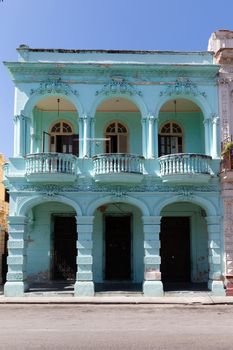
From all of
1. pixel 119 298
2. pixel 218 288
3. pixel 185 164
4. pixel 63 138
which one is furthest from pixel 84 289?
pixel 63 138

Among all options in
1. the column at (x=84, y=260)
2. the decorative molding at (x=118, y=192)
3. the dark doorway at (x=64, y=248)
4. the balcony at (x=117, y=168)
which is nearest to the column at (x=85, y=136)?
the balcony at (x=117, y=168)

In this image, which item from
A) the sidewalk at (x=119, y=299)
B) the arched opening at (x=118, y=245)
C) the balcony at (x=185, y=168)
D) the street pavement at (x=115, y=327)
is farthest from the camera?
the arched opening at (x=118, y=245)

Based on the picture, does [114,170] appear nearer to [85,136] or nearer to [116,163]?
[116,163]

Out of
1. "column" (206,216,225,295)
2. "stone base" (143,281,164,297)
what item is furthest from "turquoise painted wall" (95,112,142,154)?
"stone base" (143,281,164,297)

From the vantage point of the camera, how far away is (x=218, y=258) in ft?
50.9

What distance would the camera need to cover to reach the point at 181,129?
18469 millimetres

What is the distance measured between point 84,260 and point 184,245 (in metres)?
5.12

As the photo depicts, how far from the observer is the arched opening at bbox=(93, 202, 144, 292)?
1791 cm

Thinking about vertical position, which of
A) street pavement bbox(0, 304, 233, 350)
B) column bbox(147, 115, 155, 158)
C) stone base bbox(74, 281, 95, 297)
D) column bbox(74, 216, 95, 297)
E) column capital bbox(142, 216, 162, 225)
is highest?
column bbox(147, 115, 155, 158)

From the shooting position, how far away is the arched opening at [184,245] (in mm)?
18094

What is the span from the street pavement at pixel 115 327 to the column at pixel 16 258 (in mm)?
1348

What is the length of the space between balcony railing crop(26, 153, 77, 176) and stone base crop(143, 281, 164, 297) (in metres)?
4.75

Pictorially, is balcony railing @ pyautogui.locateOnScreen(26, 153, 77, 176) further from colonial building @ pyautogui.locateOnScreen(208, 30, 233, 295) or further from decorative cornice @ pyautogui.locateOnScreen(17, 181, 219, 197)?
colonial building @ pyautogui.locateOnScreen(208, 30, 233, 295)

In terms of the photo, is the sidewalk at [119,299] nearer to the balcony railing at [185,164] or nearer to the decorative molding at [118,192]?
the decorative molding at [118,192]
